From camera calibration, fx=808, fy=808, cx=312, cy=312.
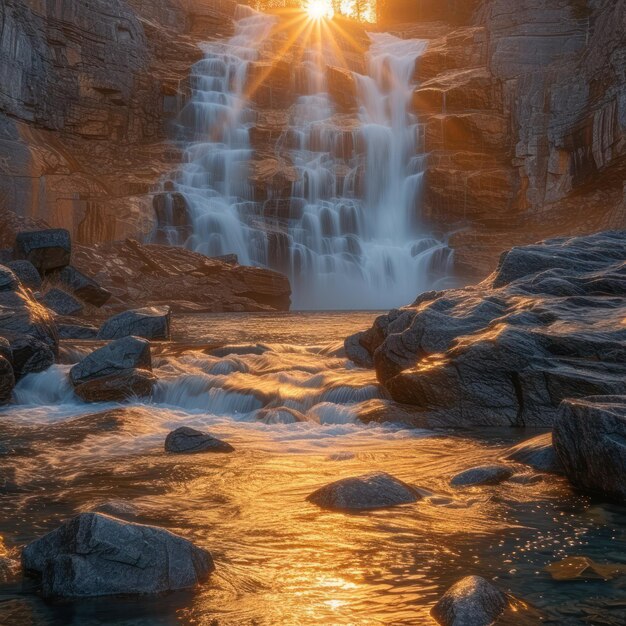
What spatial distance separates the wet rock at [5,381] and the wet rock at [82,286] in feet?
40.5

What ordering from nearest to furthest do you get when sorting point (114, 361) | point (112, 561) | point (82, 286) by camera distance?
point (112, 561), point (114, 361), point (82, 286)

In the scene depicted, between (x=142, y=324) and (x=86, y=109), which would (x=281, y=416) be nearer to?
(x=142, y=324)

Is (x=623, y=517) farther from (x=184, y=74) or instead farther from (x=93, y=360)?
(x=184, y=74)

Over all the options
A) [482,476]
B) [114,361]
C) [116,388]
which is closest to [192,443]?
[482,476]

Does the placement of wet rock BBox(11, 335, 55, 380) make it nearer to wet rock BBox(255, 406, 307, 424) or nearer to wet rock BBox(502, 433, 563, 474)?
wet rock BBox(255, 406, 307, 424)

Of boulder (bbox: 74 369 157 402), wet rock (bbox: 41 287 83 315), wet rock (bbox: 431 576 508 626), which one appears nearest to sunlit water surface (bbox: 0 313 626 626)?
wet rock (bbox: 431 576 508 626)

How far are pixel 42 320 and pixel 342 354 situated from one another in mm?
5261

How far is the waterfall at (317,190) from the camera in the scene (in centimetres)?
3488

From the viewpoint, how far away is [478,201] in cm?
Answer: 3984

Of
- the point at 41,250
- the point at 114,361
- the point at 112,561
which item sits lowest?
the point at 112,561

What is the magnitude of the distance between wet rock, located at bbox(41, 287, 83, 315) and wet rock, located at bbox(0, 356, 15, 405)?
10289 mm

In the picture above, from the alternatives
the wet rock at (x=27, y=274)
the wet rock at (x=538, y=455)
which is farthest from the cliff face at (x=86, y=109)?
the wet rock at (x=538, y=455)

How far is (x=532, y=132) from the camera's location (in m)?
40.3

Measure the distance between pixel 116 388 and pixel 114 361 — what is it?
94cm
